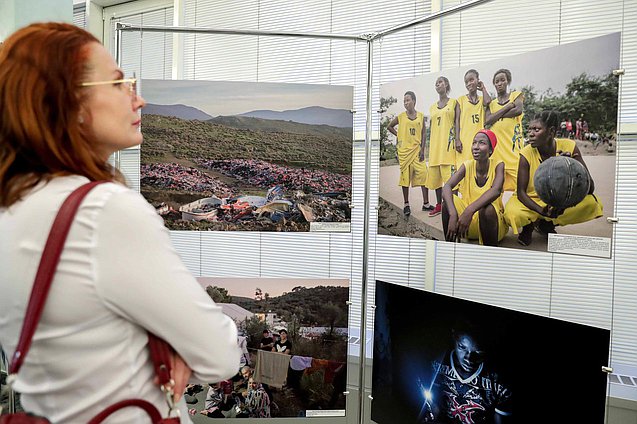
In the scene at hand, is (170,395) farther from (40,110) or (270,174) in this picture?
(270,174)

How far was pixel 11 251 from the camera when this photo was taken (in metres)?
0.97

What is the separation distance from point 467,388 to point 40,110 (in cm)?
204

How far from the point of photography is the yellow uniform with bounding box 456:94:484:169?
2.38m

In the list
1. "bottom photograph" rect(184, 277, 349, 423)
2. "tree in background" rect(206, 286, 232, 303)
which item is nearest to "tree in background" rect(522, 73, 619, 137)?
"bottom photograph" rect(184, 277, 349, 423)

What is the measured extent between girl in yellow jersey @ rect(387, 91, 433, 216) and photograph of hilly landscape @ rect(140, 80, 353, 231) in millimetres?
365

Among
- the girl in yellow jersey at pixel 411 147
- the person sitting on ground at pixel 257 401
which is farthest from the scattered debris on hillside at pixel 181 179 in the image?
the person sitting on ground at pixel 257 401

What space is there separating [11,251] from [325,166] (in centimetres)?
215

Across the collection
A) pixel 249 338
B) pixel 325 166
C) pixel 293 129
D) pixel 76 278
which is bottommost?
pixel 249 338

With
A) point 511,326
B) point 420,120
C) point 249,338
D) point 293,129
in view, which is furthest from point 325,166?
point 511,326

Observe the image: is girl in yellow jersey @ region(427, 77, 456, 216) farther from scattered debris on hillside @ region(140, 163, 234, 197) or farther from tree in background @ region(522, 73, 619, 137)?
scattered debris on hillside @ region(140, 163, 234, 197)

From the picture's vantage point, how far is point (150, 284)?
0.95 m

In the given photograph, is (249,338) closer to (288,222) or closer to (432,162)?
(288,222)

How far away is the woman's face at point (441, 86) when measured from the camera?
2.56 m

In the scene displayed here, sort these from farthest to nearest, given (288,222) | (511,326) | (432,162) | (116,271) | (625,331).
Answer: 1. (288,222)
2. (432,162)
3. (511,326)
4. (625,331)
5. (116,271)
